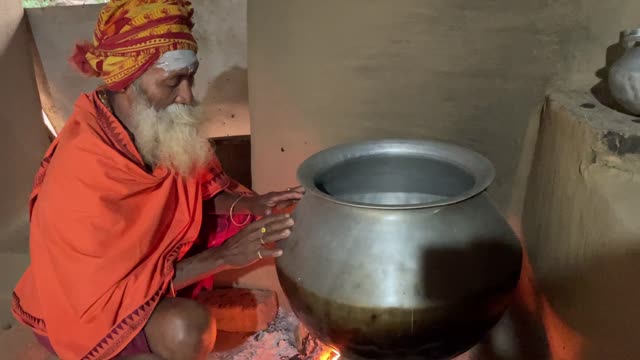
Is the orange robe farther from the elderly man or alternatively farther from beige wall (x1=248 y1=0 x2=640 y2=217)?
beige wall (x1=248 y1=0 x2=640 y2=217)

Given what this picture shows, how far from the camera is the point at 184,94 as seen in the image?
77.0 inches

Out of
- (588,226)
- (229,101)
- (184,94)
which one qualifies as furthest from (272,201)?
(229,101)

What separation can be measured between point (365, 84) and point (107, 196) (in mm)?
964

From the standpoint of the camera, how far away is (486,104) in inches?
77.7

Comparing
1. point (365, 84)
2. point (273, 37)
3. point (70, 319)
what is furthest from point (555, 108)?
point (70, 319)

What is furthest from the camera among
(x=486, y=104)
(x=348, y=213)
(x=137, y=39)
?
(x=486, y=104)

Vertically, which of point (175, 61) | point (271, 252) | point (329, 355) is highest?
point (175, 61)

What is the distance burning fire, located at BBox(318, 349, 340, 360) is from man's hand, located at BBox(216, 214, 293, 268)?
475mm

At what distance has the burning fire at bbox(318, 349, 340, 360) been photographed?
1.97 metres

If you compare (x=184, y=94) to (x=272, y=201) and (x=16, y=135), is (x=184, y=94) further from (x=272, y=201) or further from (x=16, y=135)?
(x=16, y=135)

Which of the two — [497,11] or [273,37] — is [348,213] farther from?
[273,37]

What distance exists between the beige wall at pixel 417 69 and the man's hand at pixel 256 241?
0.65m

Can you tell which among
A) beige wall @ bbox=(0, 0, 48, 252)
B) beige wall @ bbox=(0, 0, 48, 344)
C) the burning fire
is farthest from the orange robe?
beige wall @ bbox=(0, 0, 48, 252)

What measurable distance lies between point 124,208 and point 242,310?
2.46 feet
